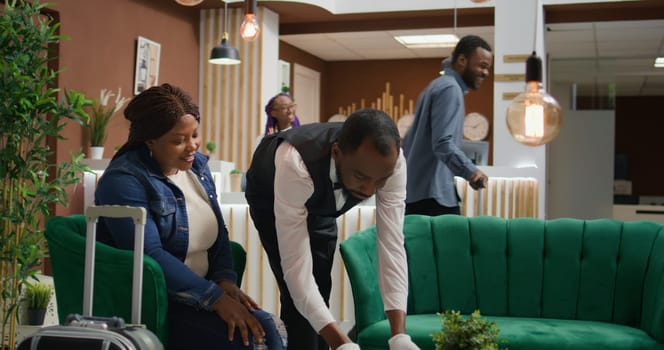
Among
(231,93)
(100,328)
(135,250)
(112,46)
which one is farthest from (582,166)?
(100,328)

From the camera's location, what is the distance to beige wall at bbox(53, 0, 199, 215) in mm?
7359

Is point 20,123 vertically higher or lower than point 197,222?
higher

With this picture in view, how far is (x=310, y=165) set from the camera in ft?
7.33

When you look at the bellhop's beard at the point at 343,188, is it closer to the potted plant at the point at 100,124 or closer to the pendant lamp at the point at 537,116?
the pendant lamp at the point at 537,116

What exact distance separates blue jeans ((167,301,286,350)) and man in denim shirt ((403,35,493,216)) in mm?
1563

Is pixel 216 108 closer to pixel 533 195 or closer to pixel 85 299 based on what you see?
pixel 533 195

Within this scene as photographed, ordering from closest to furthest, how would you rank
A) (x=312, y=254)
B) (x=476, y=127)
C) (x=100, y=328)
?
(x=100, y=328), (x=312, y=254), (x=476, y=127)

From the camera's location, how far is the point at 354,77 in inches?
524

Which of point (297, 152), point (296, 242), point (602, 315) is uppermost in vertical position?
point (297, 152)

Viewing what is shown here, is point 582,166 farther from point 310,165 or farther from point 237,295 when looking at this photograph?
point 310,165

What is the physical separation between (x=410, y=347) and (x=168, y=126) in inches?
37.8

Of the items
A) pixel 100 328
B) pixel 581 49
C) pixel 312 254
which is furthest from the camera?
pixel 581 49

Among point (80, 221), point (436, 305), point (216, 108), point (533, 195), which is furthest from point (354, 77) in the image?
point (80, 221)

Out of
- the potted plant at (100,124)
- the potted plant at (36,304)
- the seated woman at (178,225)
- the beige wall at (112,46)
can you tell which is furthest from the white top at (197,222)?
the beige wall at (112,46)
